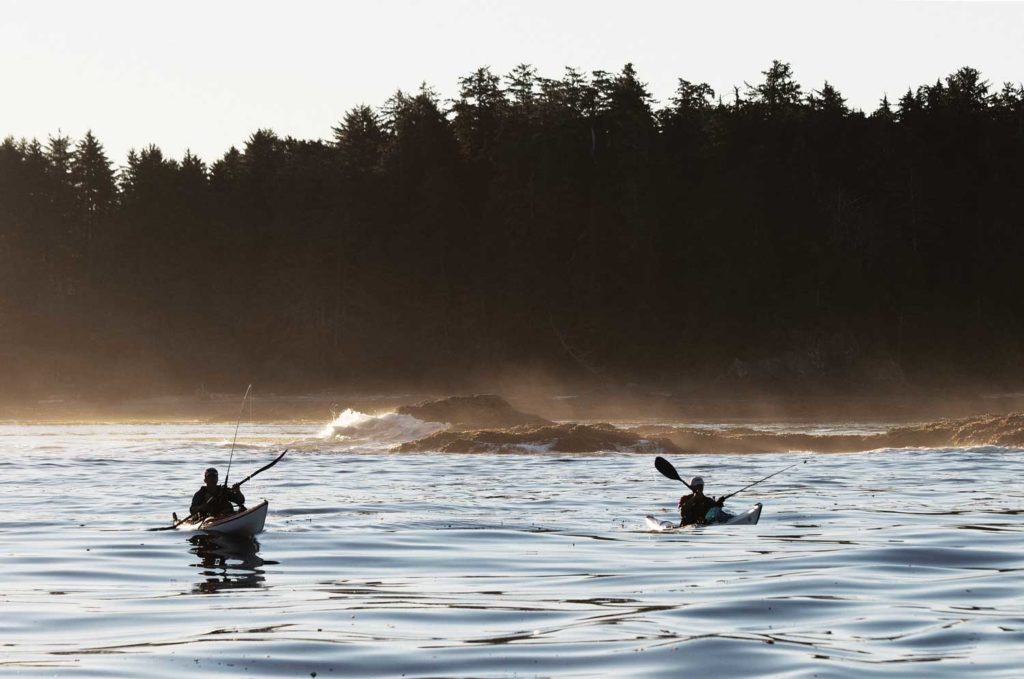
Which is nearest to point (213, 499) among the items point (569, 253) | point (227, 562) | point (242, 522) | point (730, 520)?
point (242, 522)

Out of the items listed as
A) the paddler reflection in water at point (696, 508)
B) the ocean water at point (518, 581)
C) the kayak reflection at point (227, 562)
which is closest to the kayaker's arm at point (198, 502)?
the kayak reflection at point (227, 562)

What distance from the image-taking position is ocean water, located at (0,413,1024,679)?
11547 mm

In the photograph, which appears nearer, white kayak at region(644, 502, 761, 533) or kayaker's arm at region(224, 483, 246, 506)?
kayaker's arm at region(224, 483, 246, 506)

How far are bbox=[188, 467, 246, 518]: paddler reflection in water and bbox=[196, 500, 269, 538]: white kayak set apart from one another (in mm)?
554

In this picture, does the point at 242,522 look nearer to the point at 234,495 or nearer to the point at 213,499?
the point at 234,495

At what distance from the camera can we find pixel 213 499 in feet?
73.9

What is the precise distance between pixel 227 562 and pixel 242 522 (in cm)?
268

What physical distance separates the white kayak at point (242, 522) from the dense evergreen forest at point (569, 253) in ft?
222

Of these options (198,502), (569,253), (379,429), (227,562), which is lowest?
(227,562)

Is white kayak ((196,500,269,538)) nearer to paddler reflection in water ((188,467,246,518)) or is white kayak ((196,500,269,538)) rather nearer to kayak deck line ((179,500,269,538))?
kayak deck line ((179,500,269,538))

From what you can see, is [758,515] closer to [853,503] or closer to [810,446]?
[853,503]

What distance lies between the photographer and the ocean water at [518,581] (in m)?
11.5

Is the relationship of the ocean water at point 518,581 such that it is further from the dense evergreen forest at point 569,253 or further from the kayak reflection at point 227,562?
the dense evergreen forest at point 569,253

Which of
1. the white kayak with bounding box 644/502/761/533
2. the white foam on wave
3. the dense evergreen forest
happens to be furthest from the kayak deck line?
the dense evergreen forest
